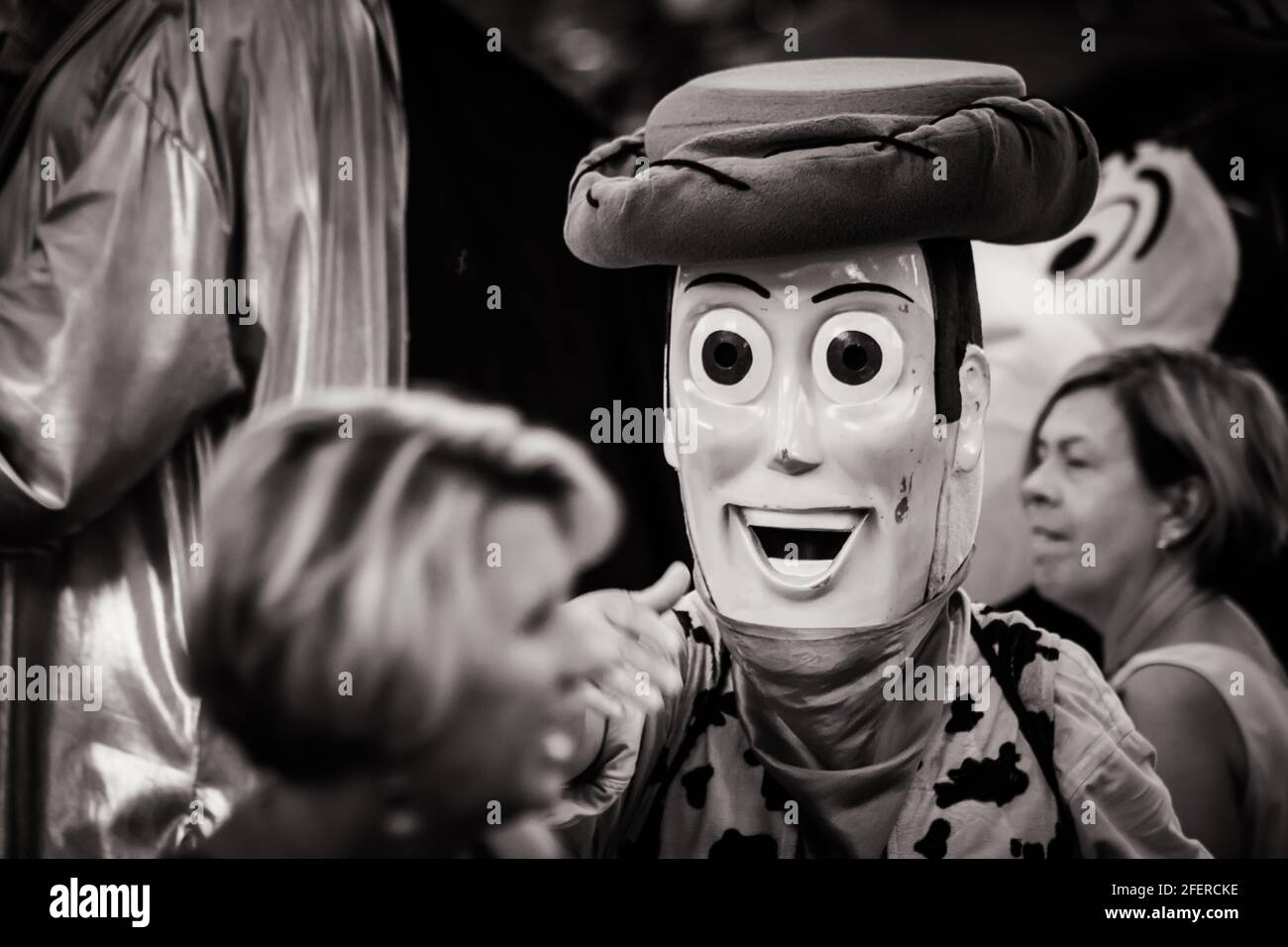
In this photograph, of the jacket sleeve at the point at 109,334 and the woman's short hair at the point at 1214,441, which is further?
the woman's short hair at the point at 1214,441

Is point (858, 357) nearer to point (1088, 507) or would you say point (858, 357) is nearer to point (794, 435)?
point (794, 435)

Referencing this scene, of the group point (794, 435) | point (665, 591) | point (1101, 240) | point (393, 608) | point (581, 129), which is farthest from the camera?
point (1101, 240)

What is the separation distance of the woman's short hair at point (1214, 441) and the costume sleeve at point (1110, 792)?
1.46 feet

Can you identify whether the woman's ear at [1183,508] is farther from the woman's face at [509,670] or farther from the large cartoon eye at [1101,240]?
the woman's face at [509,670]

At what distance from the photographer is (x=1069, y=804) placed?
152 centimetres

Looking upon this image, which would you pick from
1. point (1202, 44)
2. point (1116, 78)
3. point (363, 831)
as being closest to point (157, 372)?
point (363, 831)

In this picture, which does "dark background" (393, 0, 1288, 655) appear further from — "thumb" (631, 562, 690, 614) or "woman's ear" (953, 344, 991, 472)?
"thumb" (631, 562, 690, 614)

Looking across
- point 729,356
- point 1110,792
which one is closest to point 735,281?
point 729,356

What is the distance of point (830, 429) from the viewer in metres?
1.49

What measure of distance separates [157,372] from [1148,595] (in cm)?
121

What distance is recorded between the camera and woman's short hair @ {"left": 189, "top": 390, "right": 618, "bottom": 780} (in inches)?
38.0

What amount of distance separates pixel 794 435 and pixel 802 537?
0.36 feet

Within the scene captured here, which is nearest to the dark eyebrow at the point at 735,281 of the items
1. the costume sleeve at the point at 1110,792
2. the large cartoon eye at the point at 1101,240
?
the costume sleeve at the point at 1110,792

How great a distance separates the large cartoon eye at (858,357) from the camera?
1.49m
